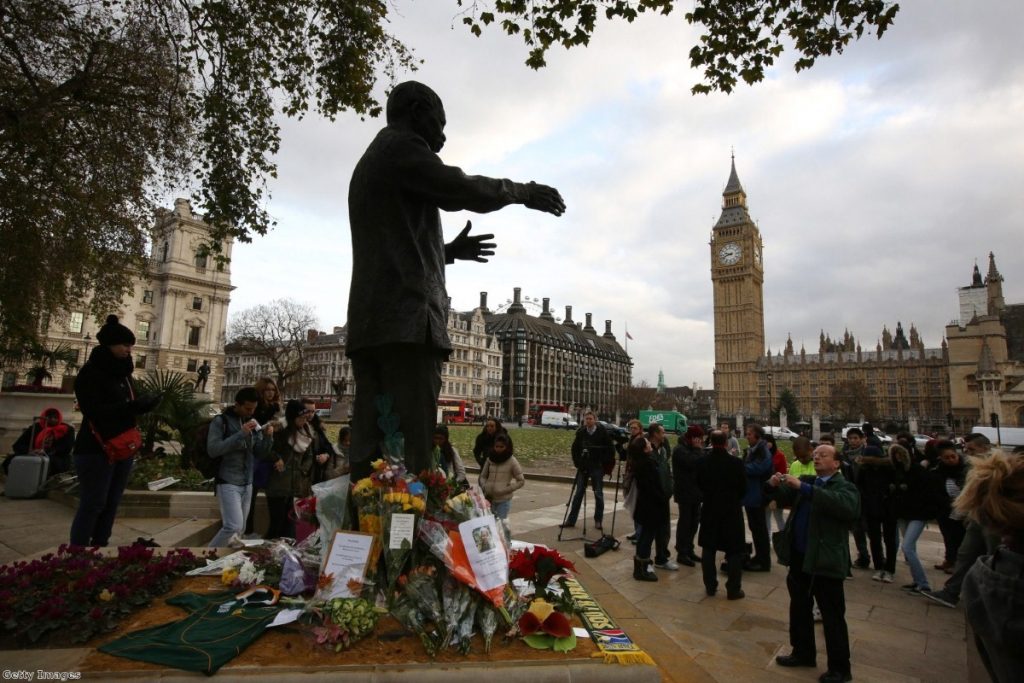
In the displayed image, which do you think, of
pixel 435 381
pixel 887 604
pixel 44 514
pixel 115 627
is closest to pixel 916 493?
pixel 887 604

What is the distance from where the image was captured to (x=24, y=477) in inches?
295

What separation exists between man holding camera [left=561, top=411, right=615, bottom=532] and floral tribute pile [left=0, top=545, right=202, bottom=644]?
644 cm

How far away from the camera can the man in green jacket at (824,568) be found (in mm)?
3789

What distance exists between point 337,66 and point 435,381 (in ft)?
23.9

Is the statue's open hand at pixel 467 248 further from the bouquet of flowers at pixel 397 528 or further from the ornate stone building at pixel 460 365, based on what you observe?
the ornate stone building at pixel 460 365

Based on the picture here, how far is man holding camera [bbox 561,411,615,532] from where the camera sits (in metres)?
8.82

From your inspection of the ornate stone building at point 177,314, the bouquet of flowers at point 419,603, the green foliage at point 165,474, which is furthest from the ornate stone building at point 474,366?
the bouquet of flowers at point 419,603

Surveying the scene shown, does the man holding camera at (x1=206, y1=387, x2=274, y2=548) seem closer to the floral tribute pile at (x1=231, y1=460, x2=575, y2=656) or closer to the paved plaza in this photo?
the paved plaza

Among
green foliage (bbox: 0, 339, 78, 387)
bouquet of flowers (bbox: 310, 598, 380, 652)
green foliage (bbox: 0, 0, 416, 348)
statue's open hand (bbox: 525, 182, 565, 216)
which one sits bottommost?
bouquet of flowers (bbox: 310, 598, 380, 652)

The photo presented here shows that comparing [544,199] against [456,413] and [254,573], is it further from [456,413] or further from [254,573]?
[456,413]

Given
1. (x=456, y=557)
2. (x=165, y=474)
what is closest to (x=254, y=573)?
(x=456, y=557)

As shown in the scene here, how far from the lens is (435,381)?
3.37 metres

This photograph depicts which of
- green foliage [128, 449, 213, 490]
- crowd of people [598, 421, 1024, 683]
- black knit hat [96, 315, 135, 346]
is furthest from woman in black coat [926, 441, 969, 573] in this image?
green foliage [128, 449, 213, 490]

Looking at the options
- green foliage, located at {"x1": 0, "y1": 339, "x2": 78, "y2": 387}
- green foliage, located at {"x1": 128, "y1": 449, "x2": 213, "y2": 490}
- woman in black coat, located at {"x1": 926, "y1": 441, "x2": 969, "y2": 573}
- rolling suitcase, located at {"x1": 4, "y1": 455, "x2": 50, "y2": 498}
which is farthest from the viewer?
green foliage, located at {"x1": 0, "y1": 339, "x2": 78, "y2": 387}
